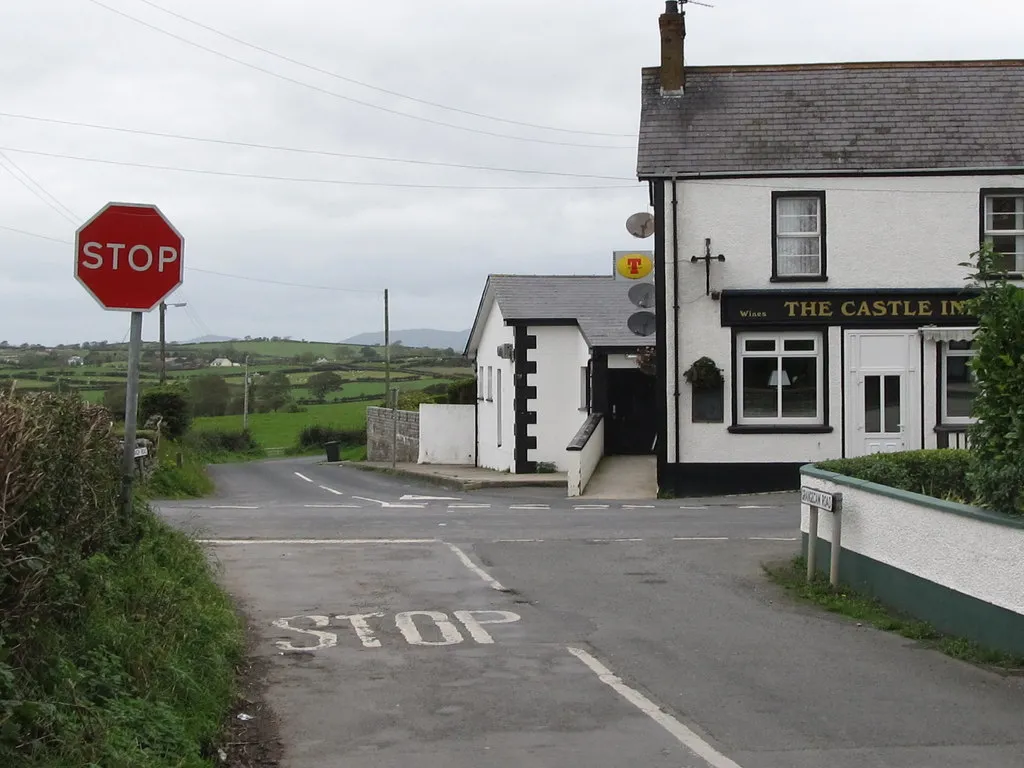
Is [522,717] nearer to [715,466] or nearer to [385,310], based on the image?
[715,466]

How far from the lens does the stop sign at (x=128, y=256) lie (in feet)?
27.5

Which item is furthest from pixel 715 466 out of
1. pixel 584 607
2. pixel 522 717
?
pixel 522 717

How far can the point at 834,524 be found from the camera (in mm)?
12203

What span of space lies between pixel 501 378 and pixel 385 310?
109 ft

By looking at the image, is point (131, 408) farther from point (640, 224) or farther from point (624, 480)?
point (624, 480)

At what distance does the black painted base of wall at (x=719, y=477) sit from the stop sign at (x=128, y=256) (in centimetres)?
1857

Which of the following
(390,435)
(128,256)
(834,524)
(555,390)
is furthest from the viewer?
(390,435)

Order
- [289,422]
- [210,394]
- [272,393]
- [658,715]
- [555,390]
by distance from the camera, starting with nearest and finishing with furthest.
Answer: [658,715] < [555,390] < [210,394] < [289,422] < [272,393]

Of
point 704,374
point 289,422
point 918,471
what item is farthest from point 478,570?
point 289,422

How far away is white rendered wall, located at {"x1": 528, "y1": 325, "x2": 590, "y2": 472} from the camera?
3369cm

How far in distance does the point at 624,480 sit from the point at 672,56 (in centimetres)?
935

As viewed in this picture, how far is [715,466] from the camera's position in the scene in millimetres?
26203

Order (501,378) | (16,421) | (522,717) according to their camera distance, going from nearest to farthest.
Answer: (16,421)
(522,717)
(501,378)

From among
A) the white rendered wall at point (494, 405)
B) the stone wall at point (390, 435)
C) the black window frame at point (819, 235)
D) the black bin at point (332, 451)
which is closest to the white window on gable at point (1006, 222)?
the black window frame at point (819, 235)
